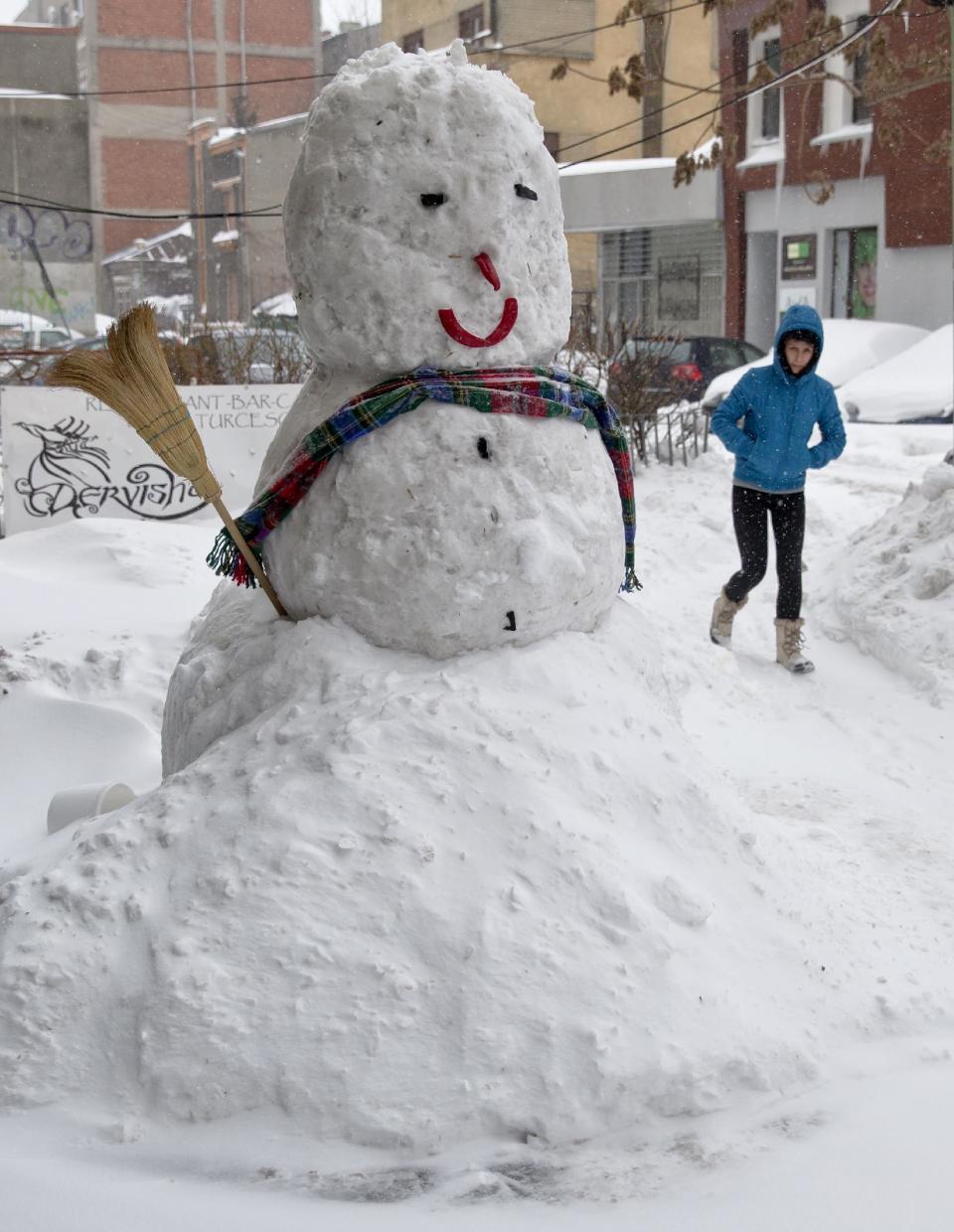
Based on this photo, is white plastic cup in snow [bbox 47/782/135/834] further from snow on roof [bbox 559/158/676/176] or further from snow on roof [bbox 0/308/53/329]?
snow on roof [bbox 559/158/676/176]

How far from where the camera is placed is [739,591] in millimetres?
6734

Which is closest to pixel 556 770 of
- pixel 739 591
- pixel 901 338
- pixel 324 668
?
pixel 324 668

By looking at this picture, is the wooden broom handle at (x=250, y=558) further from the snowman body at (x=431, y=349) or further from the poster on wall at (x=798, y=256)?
the poster on wall at (x=798, y=256)

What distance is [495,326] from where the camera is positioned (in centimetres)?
336

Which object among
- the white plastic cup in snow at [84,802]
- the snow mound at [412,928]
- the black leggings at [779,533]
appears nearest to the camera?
the snow mound at [412,928]

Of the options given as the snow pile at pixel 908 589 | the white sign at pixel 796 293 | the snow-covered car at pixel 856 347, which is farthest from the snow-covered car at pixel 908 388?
the white sign at pixel 796 293

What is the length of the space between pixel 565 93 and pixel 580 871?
27.8 metres

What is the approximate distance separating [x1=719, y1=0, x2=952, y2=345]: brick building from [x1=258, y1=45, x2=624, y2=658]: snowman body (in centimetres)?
1823

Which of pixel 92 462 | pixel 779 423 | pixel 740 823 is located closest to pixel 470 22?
pixel 92 462

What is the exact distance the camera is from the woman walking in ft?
20.8

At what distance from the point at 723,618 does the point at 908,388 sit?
348 inches

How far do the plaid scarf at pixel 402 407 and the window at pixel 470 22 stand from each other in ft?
81.5

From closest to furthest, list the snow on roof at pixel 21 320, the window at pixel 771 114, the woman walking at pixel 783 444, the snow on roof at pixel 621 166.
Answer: the woman walking at pixel 783 444 < the window at pixel 771 114 < the snow on roof at pixel 21 320 < the snow on roof at pixel 621 166

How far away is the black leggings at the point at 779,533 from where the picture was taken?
21.2 ft
